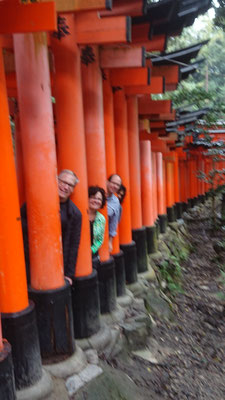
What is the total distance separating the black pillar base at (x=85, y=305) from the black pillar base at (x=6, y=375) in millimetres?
1232

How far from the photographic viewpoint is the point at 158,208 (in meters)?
10.7

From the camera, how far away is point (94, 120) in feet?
13.5

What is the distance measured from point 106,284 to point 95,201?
41.0 inches

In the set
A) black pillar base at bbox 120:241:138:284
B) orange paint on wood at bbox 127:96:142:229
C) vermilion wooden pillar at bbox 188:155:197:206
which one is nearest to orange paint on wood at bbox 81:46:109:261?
black pillar base at bbox 120:241:138:284

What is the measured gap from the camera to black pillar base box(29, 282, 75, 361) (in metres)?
3.09

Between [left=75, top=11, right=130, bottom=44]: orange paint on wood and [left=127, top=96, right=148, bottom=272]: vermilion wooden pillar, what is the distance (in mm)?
2406

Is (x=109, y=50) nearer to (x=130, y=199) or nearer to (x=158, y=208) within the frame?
(x=130, y=199)

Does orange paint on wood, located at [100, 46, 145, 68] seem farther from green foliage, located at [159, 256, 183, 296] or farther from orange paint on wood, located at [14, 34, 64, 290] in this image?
green foliage, located at [159, 256, 183, 296]

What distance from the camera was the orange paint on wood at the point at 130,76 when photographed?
4387 mm

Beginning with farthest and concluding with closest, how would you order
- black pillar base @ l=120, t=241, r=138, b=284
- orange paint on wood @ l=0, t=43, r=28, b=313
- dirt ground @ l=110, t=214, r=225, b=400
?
black pillar base @ l=120, t=241, r=138, b=284, dirt ground @ l=110, t=214, r=225, b=400, orange paint on wood @ l=0, t=43, r=28, b=313

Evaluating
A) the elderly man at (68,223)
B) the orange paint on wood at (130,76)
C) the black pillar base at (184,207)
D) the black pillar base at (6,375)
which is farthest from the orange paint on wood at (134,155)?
the black pillar base at (184,207)

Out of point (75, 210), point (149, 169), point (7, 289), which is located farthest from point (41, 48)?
point (149, 169)

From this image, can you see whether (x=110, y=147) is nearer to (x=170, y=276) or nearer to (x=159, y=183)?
(x=170, y=276)

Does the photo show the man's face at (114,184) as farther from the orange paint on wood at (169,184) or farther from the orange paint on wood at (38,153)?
the orange paint on wood at (169,184)
